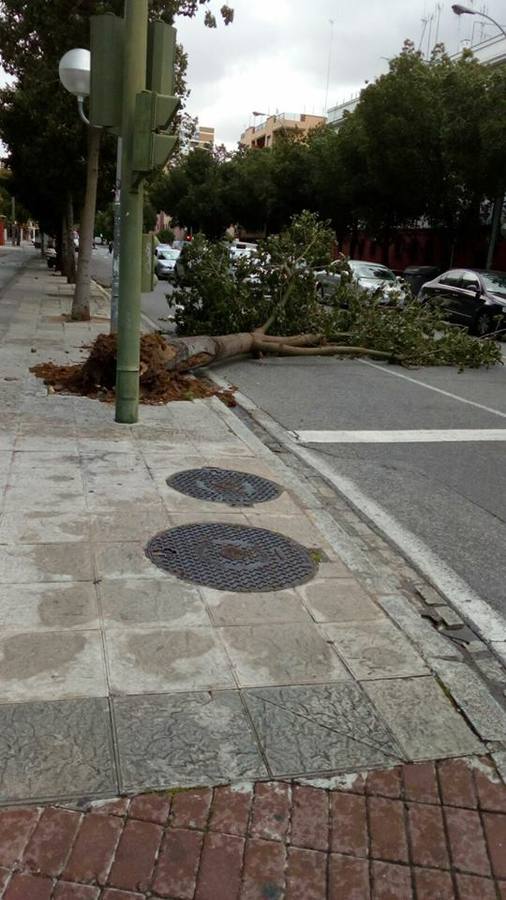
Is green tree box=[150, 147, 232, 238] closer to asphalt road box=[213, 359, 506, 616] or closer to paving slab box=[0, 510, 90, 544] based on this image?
asphalt road box=[213, 359, 506, 616]

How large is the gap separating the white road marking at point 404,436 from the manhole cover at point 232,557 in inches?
120

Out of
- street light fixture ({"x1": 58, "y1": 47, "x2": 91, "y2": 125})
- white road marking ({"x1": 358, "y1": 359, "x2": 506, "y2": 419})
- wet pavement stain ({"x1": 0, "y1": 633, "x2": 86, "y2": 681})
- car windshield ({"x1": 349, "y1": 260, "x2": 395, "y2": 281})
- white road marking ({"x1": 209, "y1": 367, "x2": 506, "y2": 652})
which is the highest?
street light fixture ({"x1": 58, "y1": 47, "x2": 91, "y2": 125})

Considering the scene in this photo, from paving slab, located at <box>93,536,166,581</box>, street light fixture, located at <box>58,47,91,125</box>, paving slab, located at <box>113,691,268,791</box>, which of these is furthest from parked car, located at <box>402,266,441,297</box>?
paving slab, located at <box>113,691,268,791</box>

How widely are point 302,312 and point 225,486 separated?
8.24m

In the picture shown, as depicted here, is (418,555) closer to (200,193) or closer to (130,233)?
(130,233)

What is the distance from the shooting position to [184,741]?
9.12ft

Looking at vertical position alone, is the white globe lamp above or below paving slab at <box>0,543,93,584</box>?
above

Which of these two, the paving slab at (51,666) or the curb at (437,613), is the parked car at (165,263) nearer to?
the curb at (437,613)

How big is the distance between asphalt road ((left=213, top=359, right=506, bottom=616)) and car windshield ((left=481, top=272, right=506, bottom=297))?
7018mm

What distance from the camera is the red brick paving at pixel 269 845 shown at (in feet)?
7.30

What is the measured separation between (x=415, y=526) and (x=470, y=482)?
4.34 ft

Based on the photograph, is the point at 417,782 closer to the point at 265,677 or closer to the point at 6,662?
the point at 265,677

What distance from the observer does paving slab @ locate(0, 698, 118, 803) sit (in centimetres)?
252

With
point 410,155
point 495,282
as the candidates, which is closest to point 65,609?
point 495,282
